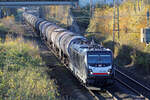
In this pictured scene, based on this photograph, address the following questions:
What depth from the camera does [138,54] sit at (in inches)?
925

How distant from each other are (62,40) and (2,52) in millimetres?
4762

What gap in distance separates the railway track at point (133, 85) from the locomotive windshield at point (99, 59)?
2451 millimetres

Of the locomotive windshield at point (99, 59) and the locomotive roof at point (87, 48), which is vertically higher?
the locomotive roof at point (87, 48)

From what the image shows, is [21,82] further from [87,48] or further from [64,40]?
[64,40]

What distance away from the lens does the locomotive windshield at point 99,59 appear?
1575 centimetres

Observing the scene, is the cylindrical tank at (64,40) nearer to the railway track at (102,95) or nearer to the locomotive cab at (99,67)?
the railway track at (102,95)

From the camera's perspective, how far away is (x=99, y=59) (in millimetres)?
15859

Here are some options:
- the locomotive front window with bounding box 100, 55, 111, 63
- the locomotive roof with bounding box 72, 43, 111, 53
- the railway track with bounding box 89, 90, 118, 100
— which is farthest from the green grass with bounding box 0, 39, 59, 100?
the locomotive front window with bounding box 100, 55, 111, 63

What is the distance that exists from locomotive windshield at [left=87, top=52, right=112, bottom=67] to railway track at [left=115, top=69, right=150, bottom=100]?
245cm

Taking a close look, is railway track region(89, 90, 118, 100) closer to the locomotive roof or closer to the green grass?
the green grass

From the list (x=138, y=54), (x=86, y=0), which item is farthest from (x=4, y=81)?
(x=86, y=0)

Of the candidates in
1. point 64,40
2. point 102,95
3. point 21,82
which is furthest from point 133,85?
point 21,82

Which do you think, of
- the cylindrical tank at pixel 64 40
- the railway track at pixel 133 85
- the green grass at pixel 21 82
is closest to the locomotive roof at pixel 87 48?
the green grass at pixel 21 82

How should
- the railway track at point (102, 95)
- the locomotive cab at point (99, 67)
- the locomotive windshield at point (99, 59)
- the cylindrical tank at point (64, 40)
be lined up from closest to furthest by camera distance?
the railway track at point (102, 95), the locomotive cab at point (99, 67), the locomotive windshield at point (99, 59), the cylindrical tank at point (64, 40)
